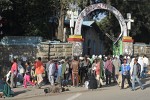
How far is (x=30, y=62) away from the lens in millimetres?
23453

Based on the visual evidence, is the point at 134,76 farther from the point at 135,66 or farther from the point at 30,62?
the point at 30,62

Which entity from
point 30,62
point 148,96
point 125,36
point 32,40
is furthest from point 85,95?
Answer: point 125,36

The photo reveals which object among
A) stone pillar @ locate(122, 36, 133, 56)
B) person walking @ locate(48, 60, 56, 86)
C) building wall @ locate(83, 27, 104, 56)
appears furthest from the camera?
building wall @ locate(83, 27, 104, 56)

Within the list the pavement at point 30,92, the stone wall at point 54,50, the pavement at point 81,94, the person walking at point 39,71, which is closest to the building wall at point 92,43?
the stone wall at point 54,50

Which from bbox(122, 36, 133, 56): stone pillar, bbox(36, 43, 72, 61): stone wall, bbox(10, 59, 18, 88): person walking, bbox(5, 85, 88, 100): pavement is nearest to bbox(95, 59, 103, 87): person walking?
bbox(5, 85, 88, 100): pavement

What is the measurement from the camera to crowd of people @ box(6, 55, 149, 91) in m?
21.3

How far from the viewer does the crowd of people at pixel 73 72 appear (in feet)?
70.0

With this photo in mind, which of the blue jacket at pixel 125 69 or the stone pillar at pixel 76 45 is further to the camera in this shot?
the stone pillar at pixel 76 45

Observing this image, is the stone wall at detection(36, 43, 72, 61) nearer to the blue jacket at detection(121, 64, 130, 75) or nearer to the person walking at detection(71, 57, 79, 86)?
the person walking at detection(71, 57, 79, 86)

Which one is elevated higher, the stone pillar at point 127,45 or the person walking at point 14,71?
the stone pillar at point 127,45

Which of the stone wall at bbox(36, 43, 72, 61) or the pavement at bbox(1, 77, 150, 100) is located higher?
the stone wall at bbox(36, 43, 72, 61)

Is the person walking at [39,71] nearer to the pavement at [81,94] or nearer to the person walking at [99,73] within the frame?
the pavement at [81,94]

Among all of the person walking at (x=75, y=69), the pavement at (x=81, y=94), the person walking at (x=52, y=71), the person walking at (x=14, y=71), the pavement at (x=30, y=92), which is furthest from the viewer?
the person walking at (x=75, y=69)

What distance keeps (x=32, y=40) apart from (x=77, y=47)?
351cm
